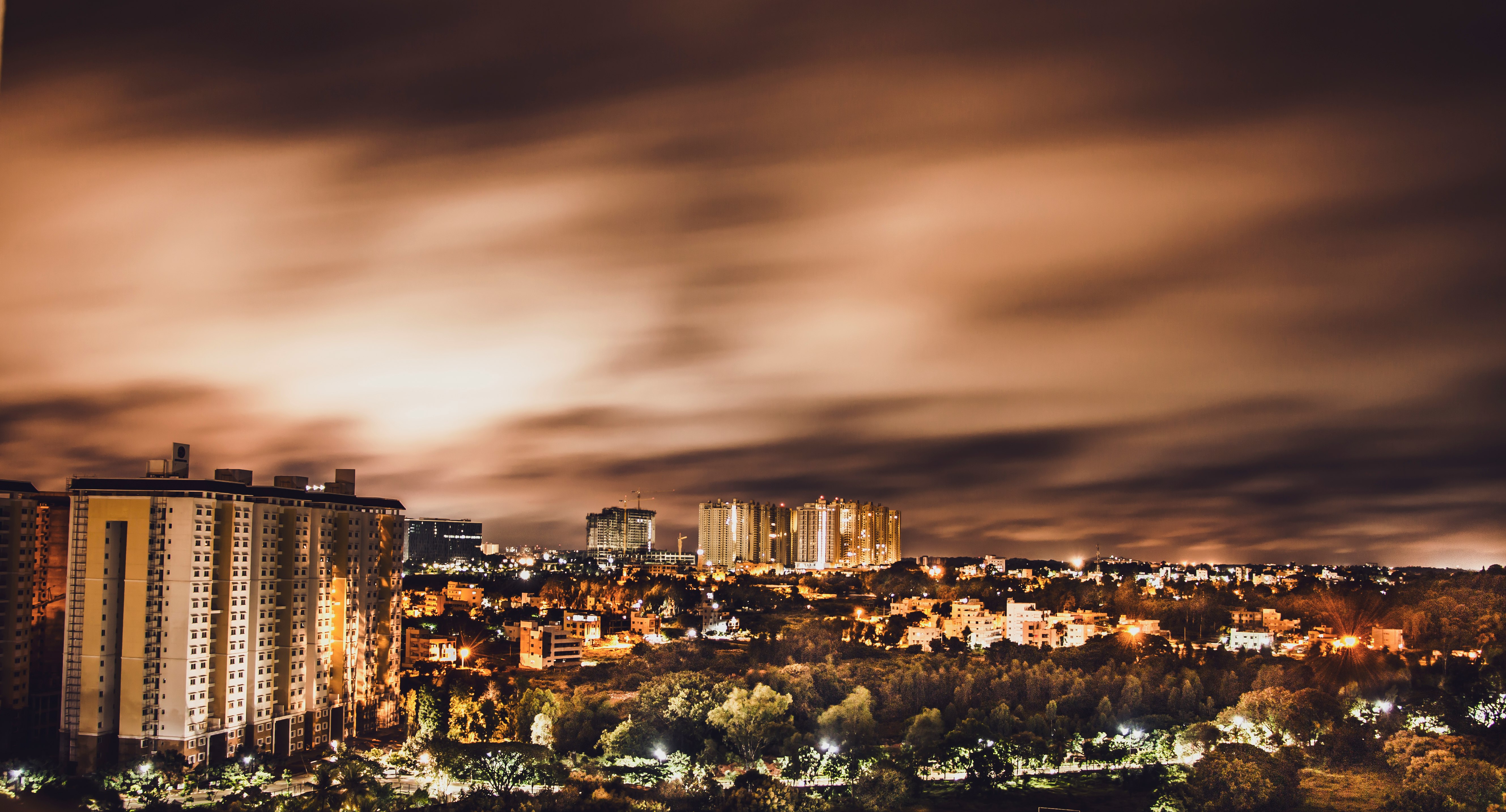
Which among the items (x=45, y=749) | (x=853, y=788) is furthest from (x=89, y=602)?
(x=853, y=788)

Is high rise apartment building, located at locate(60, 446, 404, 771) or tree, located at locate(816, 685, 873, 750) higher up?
high rise apartment building, located at locate(60, 446, 404, 771)

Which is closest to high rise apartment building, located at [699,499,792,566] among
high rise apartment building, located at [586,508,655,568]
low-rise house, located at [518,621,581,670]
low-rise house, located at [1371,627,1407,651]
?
high rise apartment building, located at [586,508,655,568]

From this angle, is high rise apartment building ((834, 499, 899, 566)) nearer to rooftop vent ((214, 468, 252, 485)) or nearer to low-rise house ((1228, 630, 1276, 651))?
low-rise house ((1228, 630, 1276, 651))

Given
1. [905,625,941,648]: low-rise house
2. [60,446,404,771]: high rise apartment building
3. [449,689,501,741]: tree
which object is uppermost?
[60,446,404,771]: high rise apartment building

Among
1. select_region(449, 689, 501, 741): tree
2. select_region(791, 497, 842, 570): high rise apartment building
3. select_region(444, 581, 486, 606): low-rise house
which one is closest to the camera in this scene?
select_region(449, 689, 501, 741): tree

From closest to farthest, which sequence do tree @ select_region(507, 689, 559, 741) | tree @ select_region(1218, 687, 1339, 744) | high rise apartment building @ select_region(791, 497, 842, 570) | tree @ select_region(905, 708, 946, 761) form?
tree @ select_region(905, 708, 946, 761), tree @ select_region(1218, 687, 1339, 744), tree @ select_region(507, 689, 559, 741), high rise apartment building @ select_region(791, 497, 842, 570)

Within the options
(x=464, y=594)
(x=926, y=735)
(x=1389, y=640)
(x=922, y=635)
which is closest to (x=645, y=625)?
(x=922, y=635)

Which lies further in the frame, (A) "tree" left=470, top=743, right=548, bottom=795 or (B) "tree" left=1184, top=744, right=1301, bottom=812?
(A) "tree" left=470, top=743, right=548, bottom=795
